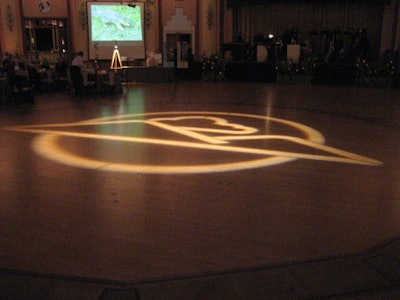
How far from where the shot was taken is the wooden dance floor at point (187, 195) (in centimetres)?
318

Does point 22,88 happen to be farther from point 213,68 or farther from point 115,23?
point 213,68

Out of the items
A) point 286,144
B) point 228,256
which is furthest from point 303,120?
point 228,256

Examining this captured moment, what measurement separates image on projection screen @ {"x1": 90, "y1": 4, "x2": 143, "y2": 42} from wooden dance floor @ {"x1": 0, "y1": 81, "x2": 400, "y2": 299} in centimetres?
774

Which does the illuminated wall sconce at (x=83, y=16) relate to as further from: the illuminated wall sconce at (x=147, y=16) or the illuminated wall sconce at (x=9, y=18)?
the illuminated wall sconce at (x=9, y=18)

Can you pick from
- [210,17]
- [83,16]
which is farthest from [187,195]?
[210,17]

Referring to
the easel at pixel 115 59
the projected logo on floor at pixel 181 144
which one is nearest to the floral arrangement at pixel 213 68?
the easel at pixel 115 59

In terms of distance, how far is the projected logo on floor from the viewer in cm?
567

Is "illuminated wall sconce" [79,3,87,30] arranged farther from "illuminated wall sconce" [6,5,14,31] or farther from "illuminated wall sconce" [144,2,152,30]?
"illuminated wall sconce" [6,5,14,31]

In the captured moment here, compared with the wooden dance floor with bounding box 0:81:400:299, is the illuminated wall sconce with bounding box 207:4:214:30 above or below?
above

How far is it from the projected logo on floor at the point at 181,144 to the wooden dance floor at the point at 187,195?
3 centimetres

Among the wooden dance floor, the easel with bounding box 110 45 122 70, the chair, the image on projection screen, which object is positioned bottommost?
the wooden dance floor

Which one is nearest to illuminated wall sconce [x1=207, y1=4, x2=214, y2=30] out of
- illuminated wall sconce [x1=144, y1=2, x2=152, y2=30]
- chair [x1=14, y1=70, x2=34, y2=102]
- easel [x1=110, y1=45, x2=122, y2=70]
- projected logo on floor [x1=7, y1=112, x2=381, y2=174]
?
illuminated wall sconce [x1=144, y1=2, x2=152, y2=30]

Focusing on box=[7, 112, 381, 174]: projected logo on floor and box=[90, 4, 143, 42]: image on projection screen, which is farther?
box=[90, 4, 143, 42]: image on projection screen

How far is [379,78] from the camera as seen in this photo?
44.8ft
